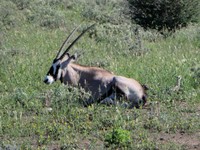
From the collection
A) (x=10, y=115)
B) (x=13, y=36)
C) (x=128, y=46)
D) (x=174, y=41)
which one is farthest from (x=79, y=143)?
(x=13, y=36)

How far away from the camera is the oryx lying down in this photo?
31.1 ft

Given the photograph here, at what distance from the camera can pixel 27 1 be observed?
24609 mm

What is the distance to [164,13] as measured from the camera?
19016 mm

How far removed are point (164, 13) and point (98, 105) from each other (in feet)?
34.5

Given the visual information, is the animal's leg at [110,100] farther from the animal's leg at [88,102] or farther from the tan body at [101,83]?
the animal's leg at [88,102]

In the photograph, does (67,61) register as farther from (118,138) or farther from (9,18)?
(9,18)

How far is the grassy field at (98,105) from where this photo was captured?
748 centimetres

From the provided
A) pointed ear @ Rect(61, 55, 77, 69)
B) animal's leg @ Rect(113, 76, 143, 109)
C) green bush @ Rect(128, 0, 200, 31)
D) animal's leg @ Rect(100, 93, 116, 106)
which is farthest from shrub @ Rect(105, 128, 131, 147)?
green bush @ Rect(128, 0, 200, 31)

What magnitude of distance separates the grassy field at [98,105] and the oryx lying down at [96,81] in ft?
0.93

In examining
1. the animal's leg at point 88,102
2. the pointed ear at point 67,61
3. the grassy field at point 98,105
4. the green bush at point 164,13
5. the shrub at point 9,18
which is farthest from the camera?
the green bush at point 164,13

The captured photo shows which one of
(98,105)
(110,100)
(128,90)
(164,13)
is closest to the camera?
(98,105)

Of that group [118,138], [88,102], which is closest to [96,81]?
[88,102]

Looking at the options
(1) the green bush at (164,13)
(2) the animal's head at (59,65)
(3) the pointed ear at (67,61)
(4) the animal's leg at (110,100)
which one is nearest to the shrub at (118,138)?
(4) the animal's leg at (110,100)

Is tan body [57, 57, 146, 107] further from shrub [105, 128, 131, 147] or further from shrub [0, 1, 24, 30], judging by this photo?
shrub [0, 1, 24, 30]
